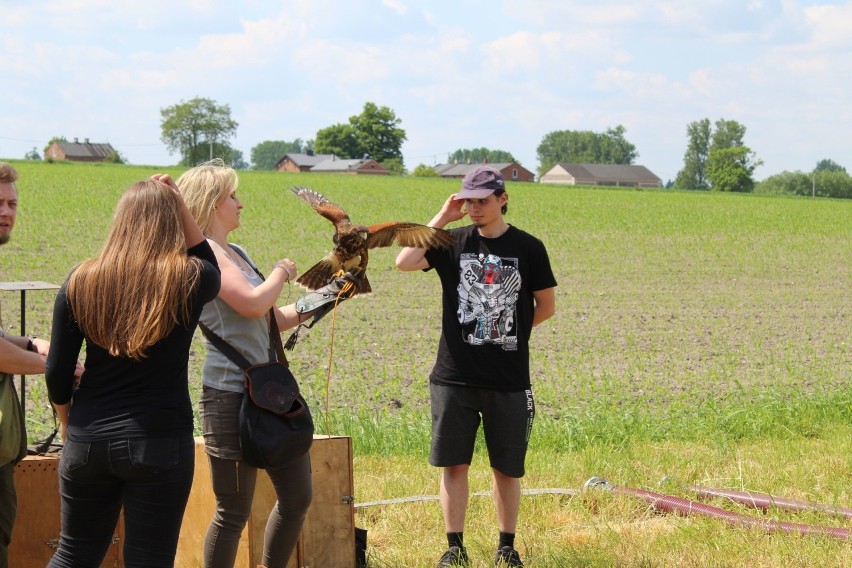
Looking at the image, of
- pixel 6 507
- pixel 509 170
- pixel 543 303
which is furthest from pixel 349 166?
pixel 6 507

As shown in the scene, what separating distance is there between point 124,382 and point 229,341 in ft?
2.19

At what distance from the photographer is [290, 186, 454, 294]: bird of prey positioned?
4.09m

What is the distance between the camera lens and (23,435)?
11.1ft

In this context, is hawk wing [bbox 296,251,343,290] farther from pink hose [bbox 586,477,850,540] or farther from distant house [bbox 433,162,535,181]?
distant house [bbox 433,162,535,181]

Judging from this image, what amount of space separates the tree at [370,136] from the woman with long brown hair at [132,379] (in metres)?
111

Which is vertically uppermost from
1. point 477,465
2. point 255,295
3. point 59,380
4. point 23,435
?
point 255,295

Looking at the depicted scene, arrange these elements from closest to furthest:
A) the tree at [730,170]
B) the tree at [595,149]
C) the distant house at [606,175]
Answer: the tree at [730,170] < the distant house at [606,175] < the tree at [595,149]

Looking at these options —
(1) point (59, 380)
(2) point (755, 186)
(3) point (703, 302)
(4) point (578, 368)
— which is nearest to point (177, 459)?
(1) point (59, 380)

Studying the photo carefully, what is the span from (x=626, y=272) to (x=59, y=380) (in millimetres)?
21756

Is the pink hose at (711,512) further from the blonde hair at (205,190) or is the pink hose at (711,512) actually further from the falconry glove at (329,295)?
the blonde hair at (205,190)

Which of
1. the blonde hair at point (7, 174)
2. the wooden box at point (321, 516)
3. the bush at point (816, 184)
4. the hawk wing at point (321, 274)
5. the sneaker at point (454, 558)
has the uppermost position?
the bush at point (816, 184)

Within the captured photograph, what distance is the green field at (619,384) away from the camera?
5.03 meters

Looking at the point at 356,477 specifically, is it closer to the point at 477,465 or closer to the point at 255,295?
the point at 477,465

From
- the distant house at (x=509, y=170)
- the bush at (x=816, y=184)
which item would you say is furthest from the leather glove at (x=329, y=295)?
the distant house at (x=509, y=170)
